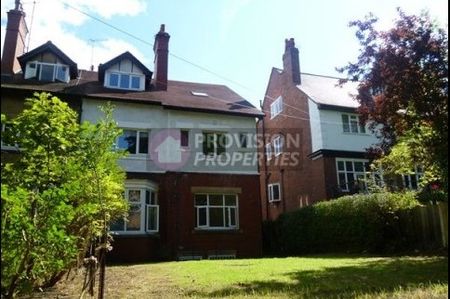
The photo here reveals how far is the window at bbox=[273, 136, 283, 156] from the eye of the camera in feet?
109

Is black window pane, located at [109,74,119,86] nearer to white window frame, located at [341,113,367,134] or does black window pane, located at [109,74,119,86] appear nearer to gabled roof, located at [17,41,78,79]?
gabled roof, located at [17,41,78,79]

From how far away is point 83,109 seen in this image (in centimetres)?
2242

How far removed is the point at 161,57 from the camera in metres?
26.7

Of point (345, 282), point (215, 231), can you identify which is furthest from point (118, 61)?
point (345, 282)

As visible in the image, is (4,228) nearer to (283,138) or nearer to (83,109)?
(83,109)

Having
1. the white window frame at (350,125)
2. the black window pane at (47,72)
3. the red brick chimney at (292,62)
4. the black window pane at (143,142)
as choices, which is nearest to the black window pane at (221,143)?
the black window pane at (143,142)

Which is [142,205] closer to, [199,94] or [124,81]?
[124,81]

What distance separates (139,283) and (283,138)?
76.3 feet

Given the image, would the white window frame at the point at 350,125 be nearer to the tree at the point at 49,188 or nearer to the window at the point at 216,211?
the window at the point at 216,211

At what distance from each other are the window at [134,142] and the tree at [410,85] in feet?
37.3

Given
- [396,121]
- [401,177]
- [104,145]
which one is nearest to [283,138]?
[401,177]

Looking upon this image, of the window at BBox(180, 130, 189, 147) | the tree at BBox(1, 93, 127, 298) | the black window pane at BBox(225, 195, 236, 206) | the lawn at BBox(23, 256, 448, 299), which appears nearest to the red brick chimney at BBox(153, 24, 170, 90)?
the window at BBox(180, 130, 189, 147)

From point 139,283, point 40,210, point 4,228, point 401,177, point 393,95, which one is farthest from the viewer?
point 401,177

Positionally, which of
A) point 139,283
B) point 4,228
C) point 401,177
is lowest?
point 139,283
